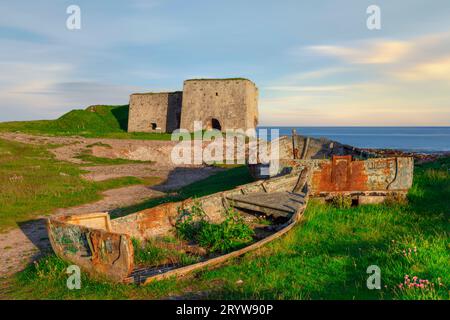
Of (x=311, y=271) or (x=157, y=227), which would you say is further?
(x=157, y=227)

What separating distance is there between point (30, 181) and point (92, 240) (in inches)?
477

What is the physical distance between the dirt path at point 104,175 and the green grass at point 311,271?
156 cm

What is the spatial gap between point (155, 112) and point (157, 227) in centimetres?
3517

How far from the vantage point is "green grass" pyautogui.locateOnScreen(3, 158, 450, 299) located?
5.36m

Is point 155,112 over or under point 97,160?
over

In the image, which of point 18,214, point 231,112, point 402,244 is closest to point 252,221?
point 402,244

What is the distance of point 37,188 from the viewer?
15.3 metres

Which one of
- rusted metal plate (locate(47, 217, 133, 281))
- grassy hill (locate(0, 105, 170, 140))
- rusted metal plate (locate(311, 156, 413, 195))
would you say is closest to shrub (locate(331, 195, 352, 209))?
rusted metal plate (locate(311, 156, 413, 195))

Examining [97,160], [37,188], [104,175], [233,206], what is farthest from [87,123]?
[233,206]

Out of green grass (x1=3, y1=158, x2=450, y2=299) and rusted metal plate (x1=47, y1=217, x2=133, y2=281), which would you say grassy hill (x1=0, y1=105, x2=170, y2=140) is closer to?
rusted metal plate (x1=47, y1=217, x2=133, y2=281)

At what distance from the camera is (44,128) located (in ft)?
135

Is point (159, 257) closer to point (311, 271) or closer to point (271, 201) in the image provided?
point (311, 271)

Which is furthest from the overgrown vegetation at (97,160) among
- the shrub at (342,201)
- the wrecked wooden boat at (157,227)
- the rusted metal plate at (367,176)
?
the shrub at (342,201)
